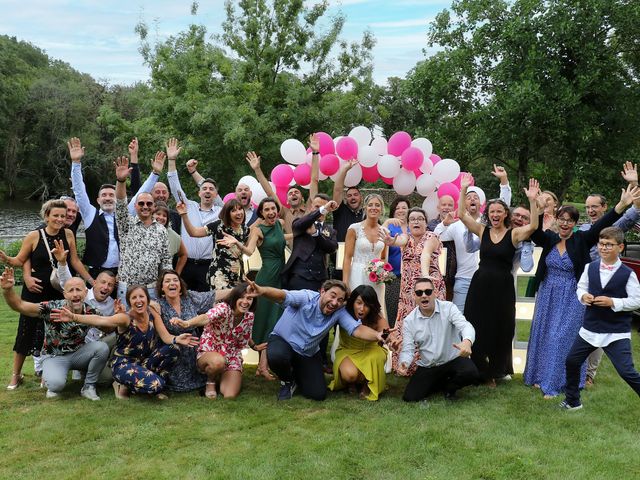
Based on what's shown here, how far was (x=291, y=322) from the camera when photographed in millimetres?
5852

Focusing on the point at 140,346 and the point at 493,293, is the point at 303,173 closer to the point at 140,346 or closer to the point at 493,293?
the point at 493,293

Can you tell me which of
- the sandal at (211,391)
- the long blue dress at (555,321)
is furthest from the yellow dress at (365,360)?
the long blue dress at (555,321)

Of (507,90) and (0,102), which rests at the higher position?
(0,102)

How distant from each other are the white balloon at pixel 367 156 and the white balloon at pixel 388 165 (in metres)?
0.10

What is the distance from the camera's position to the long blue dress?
5746mm

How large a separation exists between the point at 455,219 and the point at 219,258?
2.76 meters

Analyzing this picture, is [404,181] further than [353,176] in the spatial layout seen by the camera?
Yes

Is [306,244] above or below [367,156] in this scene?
below

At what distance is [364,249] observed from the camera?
6398mm

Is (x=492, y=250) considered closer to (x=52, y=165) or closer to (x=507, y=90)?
(x=507, y=90)

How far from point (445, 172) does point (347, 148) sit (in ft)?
4.69

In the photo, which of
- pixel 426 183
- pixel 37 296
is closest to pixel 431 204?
pixel 426 183

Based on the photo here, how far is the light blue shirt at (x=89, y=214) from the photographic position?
602cm

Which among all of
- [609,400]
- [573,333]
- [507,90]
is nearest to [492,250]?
[573,333]
